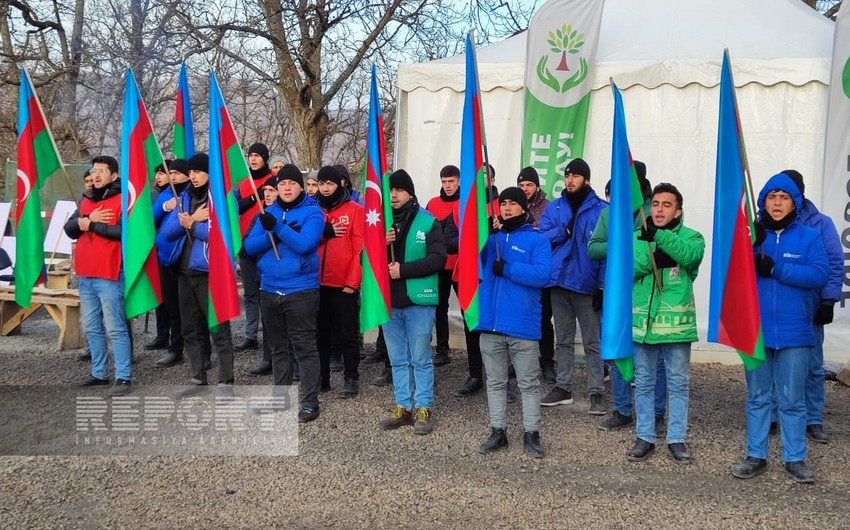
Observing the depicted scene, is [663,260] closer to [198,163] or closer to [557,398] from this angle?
[557,398]

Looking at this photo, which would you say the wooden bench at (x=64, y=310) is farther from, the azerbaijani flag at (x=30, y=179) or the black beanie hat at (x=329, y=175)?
the black beanie hat at (x=329, y=175)

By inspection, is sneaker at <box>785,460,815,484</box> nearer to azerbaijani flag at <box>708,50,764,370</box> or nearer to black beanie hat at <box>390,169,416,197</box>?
azerbaijani flag at <box>708,50,764,370</box>

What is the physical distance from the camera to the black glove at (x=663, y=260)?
513 cm

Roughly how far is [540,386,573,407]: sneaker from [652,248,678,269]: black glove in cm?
175

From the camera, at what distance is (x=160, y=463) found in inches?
200

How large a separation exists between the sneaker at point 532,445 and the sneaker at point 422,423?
763 millimetres

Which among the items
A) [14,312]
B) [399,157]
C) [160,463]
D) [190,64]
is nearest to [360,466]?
[160,463]

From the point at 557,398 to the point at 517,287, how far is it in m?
1.68

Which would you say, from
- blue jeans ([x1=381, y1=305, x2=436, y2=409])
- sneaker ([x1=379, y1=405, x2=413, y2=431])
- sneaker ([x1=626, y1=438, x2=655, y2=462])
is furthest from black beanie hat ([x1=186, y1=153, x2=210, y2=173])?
sneaker ([x1=626, y1=438, x2=655, y2=462])

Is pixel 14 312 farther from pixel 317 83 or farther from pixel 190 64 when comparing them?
pixel 190 64

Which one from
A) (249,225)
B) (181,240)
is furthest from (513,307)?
(181,240)

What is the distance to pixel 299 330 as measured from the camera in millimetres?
5953

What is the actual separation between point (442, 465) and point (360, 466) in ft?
1.68

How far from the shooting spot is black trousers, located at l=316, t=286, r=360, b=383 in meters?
6.80
